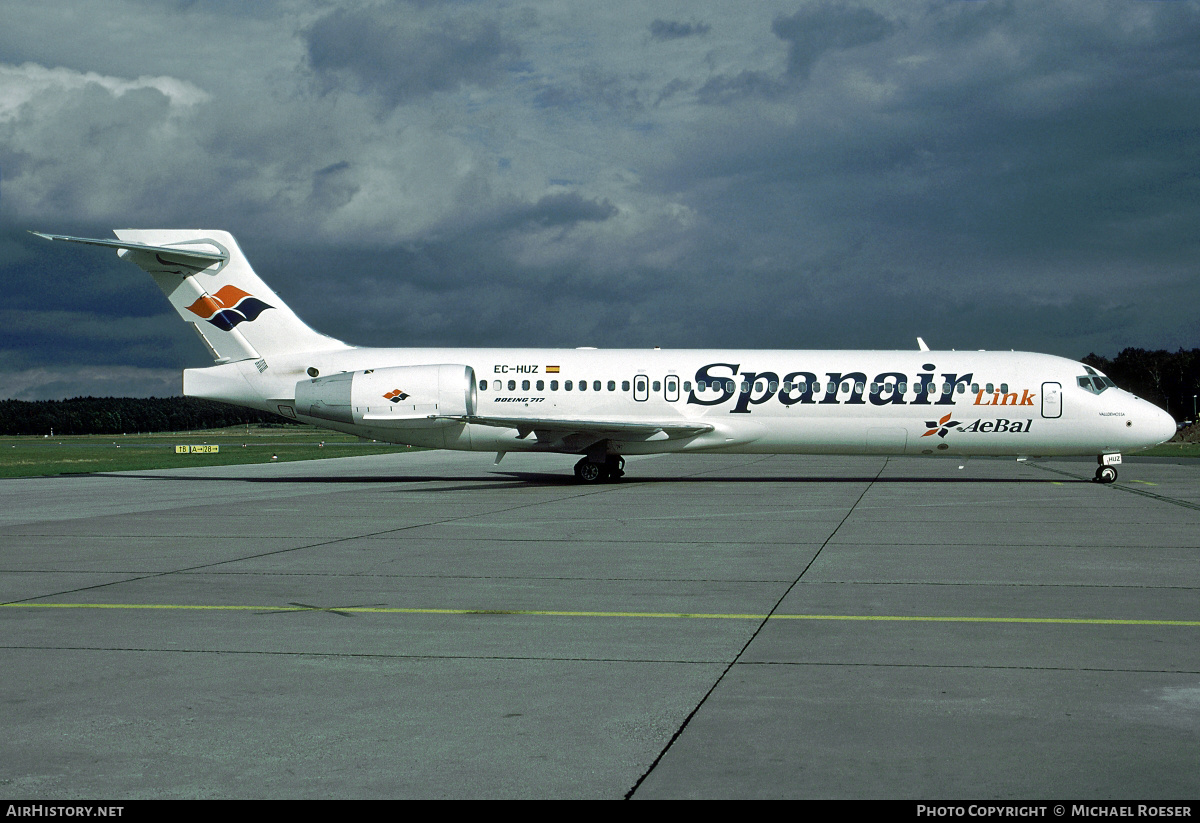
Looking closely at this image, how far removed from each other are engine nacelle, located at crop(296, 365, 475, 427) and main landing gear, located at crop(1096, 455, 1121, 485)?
15993mm

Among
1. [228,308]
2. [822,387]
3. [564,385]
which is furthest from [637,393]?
[228,308]

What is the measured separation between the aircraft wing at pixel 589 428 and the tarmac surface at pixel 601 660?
312 inches

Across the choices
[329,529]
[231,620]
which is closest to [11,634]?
[231,620]

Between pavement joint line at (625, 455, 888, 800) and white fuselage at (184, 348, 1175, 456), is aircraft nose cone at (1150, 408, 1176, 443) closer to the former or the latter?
white fuselage at (184, 348, 1175, 456)

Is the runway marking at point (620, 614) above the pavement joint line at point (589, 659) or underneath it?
underneath

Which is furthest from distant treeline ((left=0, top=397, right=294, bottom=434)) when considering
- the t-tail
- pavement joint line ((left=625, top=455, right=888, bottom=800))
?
pavement joint line ((left=625, top=455, right=888, bottom=800))

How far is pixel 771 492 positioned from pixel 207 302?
1552 cm

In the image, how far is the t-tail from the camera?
90.0 feet

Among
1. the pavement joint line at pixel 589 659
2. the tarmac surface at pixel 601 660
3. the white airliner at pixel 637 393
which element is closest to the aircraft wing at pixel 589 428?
the white airliner at pixel 637 393

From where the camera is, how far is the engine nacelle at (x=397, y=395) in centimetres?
2595

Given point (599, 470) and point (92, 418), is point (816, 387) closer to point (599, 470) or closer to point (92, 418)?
point (599, 470)

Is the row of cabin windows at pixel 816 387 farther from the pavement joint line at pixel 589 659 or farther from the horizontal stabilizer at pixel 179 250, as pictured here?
the pavement joint line at pixel 589 659
